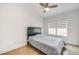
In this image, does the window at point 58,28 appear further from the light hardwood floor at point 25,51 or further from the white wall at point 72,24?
the light hardwood floor at point 25,51

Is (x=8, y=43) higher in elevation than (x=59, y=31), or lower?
lower

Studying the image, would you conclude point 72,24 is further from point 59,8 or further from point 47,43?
point 47,43

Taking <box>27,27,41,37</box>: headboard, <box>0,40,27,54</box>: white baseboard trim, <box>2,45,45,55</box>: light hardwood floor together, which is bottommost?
<box>2,45,45,55</box>: light hardwood floor

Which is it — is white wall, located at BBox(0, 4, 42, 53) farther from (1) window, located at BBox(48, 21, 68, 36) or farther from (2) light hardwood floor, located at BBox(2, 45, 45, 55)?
(1) window, located at BBox(48, 21, 68, 36)

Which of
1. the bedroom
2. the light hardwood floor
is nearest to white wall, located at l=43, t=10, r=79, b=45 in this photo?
the bedroom

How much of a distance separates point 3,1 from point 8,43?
57 centimetres

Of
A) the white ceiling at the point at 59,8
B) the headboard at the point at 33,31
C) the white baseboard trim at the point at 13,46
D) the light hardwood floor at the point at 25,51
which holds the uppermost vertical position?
the white ceiling at the point at 59,8

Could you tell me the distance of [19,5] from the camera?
3.04 feet

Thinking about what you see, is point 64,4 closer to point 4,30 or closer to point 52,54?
point 52,54

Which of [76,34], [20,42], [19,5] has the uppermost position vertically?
[19,5]

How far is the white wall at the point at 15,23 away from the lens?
90 centimetres

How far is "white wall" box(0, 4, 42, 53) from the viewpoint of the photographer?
35.5 inches

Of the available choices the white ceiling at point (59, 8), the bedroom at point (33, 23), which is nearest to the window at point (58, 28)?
the bedroom at point (33, 23)
